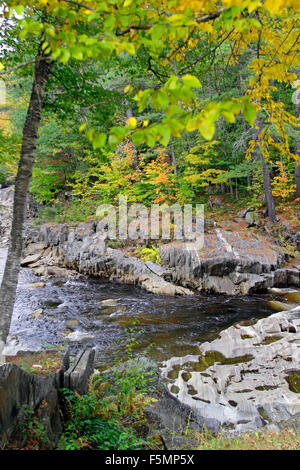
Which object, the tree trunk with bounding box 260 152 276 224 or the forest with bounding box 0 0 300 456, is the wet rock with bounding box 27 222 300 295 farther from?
the tree trunk with bounding box 260 152 276 224

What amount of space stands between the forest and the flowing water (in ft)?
4.41

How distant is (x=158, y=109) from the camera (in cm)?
167

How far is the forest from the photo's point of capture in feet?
5.37

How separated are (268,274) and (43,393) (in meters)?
11.1

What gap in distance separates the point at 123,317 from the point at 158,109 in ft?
30.0

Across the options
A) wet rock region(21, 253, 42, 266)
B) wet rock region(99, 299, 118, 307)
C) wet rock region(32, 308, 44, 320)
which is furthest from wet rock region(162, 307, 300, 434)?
wet rock region(21, 253, 42, 266)

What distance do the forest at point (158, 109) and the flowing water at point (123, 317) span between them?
Result: 1345 mm

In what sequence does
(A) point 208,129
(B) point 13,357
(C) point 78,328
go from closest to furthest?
(A) point 208,129 → (B) point 13,357 → (C) point 78,328

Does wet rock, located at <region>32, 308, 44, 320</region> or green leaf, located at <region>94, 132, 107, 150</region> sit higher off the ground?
green leaf, located at <region>94, 132, 107, 150</region>

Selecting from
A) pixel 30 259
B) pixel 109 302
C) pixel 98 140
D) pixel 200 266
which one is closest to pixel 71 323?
pixel 109 302
